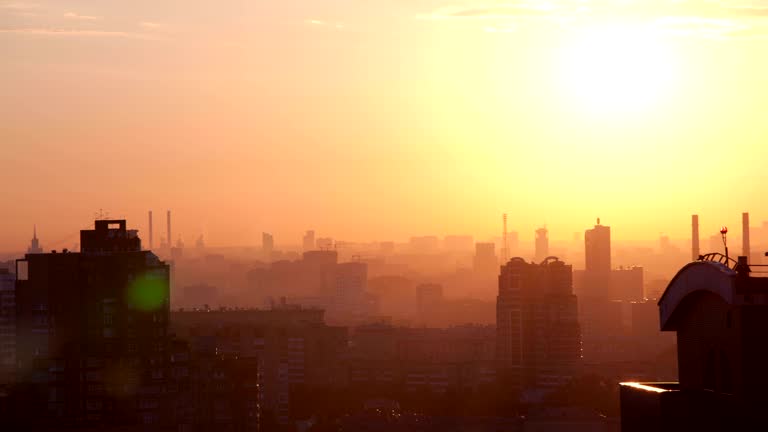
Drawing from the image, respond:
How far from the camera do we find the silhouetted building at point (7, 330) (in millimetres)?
75894

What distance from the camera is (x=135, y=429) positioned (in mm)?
63344

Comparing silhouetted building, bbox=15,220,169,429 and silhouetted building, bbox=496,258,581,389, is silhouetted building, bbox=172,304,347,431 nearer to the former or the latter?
silhouetted building, bbox=496,258,581,389

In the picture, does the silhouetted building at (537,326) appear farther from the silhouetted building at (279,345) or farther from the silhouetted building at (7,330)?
the silhouetted building at (7,330)

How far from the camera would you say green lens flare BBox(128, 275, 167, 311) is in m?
71.2

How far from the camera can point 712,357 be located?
845 inches

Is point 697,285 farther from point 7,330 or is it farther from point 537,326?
point 537,326

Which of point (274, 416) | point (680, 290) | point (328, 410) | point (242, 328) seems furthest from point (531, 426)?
point (680, 290)

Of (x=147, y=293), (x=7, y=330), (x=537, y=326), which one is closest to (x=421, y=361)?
(x=537, y=326)

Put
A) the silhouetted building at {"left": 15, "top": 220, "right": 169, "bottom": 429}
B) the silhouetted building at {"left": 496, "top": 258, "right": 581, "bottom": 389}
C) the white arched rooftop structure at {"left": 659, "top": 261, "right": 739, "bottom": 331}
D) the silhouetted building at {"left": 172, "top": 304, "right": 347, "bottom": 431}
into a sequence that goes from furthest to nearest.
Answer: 1. the silhouetted building at {"left": 496, "top": 258, "right": 581, "bottom": 389}
2. the silhouetted building at {"left": 172, "top": 304, "right": 347, "bottom": 431}
3. the silhouetted building at {"left": 15, "top": 220, "right": 169, "bottom": 429}
4. the white arched rooftop structure at {"left": 659, "top": 261, "right": 739, "bottom": 331}

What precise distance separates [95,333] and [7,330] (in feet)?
67.8

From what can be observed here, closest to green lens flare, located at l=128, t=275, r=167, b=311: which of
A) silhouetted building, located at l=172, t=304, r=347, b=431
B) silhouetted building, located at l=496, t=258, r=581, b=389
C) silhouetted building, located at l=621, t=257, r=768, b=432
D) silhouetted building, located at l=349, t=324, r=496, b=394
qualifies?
silhouetted building, located at l=172, t=304, r=347, b=431

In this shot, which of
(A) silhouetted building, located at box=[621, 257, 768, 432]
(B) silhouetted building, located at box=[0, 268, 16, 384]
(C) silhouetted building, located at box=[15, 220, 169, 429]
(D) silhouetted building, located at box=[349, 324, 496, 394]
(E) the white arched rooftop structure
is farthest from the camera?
(D) silhouetted building, located at box=[349, 324, 496, 394]

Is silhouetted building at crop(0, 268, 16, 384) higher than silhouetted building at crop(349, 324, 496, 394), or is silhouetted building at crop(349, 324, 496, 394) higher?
silhouetted building at crop(0, 268, 16, 384)

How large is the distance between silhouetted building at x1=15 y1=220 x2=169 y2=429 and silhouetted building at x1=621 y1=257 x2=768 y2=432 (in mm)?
43334
